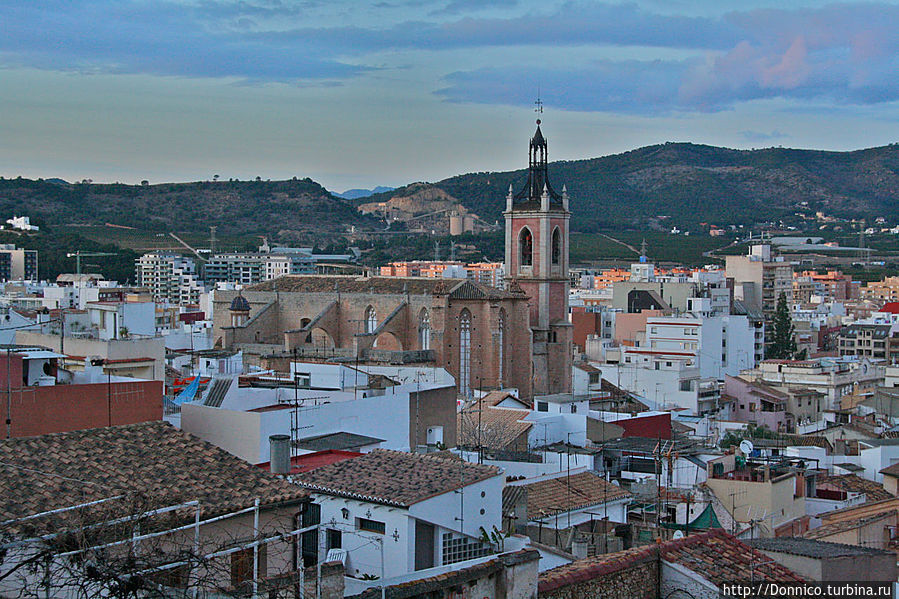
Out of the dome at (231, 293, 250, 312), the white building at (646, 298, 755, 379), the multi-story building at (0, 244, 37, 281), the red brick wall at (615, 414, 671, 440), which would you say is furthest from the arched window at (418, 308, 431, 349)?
the multi-story building at (0, 244, 37, 281)

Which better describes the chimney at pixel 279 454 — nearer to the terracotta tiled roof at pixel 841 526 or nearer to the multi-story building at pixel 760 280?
the terracotta tiled roof at pixel 841 526

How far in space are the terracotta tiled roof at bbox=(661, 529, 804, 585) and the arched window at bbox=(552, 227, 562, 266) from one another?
38.1 metres


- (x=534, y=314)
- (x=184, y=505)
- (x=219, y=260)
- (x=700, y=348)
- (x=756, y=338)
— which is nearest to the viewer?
(x=184, y=505)

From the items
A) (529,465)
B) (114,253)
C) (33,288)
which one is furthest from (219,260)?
(529,465)

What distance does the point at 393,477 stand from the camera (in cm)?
1121

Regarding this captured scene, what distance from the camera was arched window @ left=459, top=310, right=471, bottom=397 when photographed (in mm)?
43000

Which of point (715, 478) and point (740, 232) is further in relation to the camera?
point (740, 232)

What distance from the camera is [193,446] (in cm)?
1024

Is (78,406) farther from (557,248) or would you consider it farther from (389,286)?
(557,248)

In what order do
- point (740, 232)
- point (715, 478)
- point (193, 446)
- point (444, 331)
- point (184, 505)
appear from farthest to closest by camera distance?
point (740, 232)
point (444, 331)
point (715, 478)
point (193, 446)
point (184, 505)

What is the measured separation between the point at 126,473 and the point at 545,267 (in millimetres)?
39052

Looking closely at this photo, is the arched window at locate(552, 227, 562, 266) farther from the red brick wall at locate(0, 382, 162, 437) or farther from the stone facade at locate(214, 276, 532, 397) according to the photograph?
the red brick wall at locate(0, 382, 162, 437)

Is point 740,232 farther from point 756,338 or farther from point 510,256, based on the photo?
point 510,256

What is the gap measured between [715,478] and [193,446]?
29.6 ft
